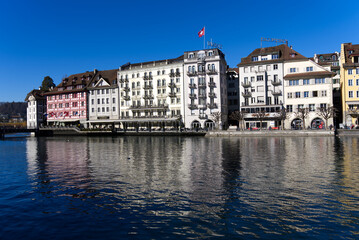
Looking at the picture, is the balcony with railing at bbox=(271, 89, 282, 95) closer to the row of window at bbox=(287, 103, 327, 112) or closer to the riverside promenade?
the row of window at bbox=(287, 103, 327, 112)

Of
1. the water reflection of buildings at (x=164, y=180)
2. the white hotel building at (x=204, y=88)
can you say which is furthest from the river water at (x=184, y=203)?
the white hotel building at (x=204, y=88)

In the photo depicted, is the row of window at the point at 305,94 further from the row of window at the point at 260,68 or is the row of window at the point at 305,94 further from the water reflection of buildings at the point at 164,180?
the water reflection of buildings at the point at 164,180

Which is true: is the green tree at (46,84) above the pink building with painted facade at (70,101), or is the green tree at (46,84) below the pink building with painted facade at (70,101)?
above

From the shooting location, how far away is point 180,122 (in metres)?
97.9

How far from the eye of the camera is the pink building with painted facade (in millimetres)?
116938

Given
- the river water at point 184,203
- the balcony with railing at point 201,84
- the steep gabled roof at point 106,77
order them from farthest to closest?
the steep gabled roof at point 106,77, the balcony with railing at point 201,84, the river water at point 184,203

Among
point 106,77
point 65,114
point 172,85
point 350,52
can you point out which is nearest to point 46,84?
point 65,114

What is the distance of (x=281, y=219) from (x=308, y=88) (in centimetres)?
7831

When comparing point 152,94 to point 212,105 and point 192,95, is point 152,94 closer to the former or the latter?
point 192,95

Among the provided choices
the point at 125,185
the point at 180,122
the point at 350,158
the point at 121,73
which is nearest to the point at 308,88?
the point at 180,122

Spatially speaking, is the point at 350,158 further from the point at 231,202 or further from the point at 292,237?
the point at 292,237

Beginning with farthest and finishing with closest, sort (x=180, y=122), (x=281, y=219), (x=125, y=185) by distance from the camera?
(x=180, y=122)
(x=125, y=185)
(x=281, y=219)

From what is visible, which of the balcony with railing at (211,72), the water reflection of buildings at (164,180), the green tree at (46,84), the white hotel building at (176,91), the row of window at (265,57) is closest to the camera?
the water reflection of buildings at (164,180)

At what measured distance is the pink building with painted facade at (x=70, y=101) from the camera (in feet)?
384
